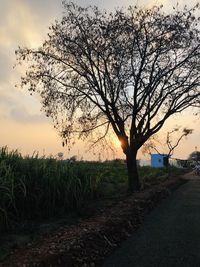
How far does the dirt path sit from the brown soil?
233 mm

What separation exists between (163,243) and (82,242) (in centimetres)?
186

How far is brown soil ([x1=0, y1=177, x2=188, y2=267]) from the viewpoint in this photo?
7336 millimetres

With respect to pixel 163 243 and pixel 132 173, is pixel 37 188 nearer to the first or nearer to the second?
pixel 163 243

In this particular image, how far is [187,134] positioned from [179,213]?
127 feet

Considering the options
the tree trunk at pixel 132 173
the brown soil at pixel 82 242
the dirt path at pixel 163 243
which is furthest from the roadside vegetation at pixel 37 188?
the tree trunk at pixel 132 173

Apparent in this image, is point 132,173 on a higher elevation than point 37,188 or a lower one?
higher


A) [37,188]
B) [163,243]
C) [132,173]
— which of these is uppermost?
[132,173]

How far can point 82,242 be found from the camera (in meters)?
8.55

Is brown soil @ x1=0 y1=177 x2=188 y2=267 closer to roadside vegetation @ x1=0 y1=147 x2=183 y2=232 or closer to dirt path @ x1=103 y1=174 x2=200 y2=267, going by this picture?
dirt path @ x1=103 y1=174 x2=200 y2=267

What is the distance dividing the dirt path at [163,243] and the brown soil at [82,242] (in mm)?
233

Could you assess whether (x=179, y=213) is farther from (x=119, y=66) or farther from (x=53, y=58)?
(x=53, y=58)

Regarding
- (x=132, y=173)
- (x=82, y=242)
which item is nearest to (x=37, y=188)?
(x=82, y=242)

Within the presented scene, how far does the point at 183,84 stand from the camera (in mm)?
20969

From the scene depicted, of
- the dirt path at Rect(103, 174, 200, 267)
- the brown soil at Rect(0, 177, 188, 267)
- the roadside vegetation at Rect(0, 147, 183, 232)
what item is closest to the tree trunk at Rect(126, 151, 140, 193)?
the dirt path at Rect(103, 174, 200, 267)
